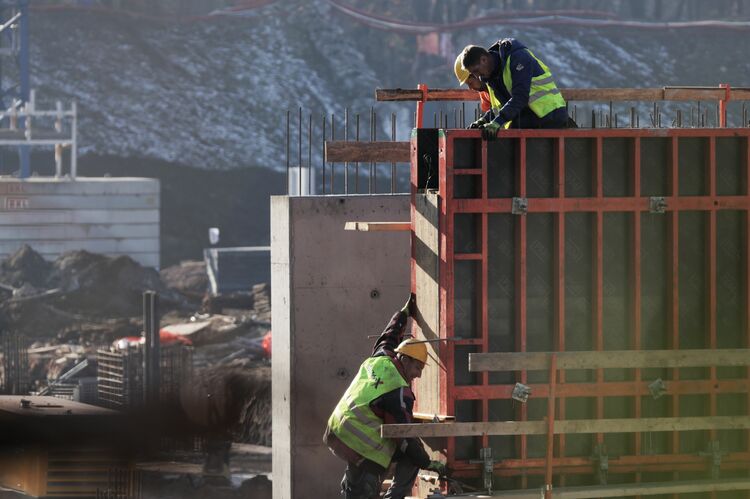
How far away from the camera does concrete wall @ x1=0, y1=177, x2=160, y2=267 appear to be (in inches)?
1542

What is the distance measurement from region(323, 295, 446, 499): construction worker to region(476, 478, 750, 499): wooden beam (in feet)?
1.99

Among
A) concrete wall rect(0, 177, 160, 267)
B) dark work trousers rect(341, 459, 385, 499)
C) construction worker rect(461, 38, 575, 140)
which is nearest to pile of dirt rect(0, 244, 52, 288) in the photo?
concrete wall rect(0, 177, 160, 267)

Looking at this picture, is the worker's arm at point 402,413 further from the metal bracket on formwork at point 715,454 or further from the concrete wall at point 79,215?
the concrete wall at point 79,215

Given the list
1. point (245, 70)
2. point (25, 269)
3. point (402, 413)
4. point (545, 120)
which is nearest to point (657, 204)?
point (545, 120)

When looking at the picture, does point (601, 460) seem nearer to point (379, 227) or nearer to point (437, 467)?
point (437, 467)

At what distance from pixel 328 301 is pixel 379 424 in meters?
3.55

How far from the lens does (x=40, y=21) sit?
62125mm

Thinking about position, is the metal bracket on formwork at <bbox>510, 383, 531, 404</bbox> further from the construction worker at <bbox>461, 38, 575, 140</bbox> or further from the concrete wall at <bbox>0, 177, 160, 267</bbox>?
the concrete wall at <bbox>0, 177, 160, 267</bbox>

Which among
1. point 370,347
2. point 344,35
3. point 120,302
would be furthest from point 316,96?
point 370,347

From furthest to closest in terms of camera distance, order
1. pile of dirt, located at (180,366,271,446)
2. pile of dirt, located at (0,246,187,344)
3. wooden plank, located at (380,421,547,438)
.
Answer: pile of dirt, located at (0,246,187,344) < pile of dirt, located at (180,366,271,446) < wooden plank, located at (380,421,547,438)

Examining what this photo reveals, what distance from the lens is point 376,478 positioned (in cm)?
844

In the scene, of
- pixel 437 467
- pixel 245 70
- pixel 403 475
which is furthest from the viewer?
pixel 245 70

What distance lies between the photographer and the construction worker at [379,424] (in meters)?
8.27

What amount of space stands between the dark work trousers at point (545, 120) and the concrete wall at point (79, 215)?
3100cm
